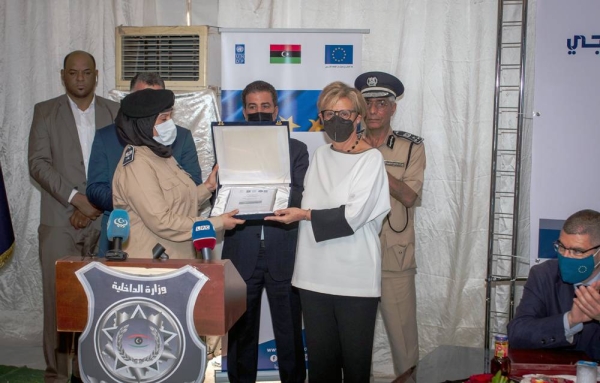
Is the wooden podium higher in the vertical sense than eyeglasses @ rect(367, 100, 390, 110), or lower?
lower

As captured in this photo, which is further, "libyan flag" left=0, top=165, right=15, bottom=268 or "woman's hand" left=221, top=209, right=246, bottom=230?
"libyan flag" left=0, top=165, right=15, bottom=268

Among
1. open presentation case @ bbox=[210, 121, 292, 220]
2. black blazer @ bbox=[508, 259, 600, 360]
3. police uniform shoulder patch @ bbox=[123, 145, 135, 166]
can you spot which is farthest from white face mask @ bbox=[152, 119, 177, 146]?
black blazer @ bbox=[508, 259, 600, 360]

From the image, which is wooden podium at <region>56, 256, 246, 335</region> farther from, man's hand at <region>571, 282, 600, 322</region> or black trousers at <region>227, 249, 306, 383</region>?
black trousers at <region>227, 249, 306, 383</region>

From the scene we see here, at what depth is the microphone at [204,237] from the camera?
7.49 ft

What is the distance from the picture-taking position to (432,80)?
4.73m

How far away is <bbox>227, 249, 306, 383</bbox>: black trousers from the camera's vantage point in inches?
150

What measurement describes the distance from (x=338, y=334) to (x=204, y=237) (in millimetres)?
1266

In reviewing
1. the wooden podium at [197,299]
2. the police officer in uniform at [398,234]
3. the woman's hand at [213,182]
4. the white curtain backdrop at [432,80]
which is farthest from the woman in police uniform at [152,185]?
the white curtain backdrop at [432,80]

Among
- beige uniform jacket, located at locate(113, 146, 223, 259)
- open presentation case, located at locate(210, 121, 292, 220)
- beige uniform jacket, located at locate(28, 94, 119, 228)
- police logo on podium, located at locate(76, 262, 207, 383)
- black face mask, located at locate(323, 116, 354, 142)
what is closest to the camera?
police logo on podium, located at locate(76, 262, 207, 383)

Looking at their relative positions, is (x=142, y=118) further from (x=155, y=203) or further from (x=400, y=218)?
(x=400, y=218)

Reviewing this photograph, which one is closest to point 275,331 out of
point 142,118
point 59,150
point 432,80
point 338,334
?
point 338,334

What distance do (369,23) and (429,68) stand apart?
49cm

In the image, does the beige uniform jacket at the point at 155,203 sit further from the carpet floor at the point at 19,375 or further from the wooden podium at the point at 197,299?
the carpet floor at the point at 19,375

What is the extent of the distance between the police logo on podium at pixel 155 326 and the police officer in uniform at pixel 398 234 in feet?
6.60
